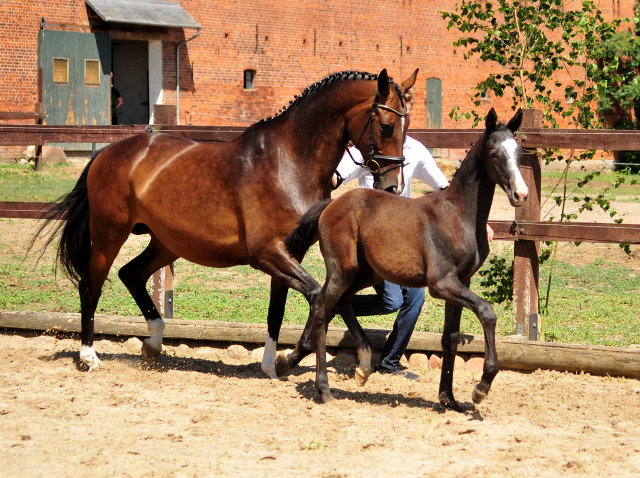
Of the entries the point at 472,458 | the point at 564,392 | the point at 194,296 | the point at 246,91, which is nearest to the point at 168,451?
the point at 472,458

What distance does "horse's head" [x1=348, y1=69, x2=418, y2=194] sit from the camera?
193 inches

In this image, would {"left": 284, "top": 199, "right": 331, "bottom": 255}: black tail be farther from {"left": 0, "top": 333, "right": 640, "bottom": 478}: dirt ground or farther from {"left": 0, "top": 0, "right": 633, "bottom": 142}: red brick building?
{"left": 0, "top": 0, "right": 633, "bottom": 142}: red brick building

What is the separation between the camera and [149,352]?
589 cm

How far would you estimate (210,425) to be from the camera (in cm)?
431

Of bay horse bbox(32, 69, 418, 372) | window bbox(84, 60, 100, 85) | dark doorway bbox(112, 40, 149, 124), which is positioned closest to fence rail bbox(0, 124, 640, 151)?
bay horse bbox(32, 69, 418, 372)

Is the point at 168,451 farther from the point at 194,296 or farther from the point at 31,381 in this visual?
the point at 194,296

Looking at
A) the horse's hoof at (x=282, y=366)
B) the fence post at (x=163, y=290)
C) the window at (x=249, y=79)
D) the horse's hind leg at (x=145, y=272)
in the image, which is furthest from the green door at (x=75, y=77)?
the horse's hoof at (x=282, y=366)

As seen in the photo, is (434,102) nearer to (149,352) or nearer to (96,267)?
(96,267)

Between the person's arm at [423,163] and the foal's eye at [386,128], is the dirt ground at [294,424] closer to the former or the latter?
the person's arm at [423,163]

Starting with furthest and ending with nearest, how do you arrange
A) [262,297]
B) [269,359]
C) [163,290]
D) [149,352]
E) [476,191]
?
[262,297]
[163,290]
[149,352]
[269,359]
[476,191]

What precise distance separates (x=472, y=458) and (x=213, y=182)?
272cm

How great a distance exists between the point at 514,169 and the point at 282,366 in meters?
2.14

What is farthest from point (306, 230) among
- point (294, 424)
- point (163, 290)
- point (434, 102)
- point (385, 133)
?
point (434, 102)

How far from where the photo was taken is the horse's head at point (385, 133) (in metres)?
4.91
